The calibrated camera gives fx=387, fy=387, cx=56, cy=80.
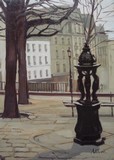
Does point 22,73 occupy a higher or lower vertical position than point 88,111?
higher

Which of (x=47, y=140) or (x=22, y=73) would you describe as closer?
(x=47, y=140)

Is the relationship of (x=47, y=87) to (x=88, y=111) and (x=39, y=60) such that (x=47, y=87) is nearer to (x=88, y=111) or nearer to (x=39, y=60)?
(x=88, y=111)

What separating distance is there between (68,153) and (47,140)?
1351mm

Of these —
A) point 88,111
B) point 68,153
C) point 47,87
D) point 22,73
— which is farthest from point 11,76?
point 47,87

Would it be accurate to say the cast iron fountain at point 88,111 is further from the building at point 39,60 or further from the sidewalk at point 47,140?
the building at point 39,60

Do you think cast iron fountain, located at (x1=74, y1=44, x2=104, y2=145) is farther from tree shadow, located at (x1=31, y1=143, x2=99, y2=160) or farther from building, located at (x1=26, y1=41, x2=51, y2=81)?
building, located at (x1=26, y1=41, x2=51, y2=81)

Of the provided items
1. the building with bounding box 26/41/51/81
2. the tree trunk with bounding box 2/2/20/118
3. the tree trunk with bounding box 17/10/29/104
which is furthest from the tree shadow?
the building with bounding box 26/41/51/81

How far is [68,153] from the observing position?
7832mm

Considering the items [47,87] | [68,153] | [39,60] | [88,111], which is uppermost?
[39,60]

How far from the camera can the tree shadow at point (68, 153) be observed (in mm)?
7504

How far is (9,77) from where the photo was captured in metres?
12.8

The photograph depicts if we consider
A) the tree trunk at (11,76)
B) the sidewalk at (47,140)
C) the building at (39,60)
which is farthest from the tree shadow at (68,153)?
the building at (39,60)

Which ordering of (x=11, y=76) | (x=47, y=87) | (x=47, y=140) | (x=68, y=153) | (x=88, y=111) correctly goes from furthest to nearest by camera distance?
(x=47, y=87), (x=11, y=76), (x=47, y=140), (x=88, y=111), (x=68, y=153)

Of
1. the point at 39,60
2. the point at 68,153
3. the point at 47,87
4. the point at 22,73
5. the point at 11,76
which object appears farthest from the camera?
the point at 39,60
